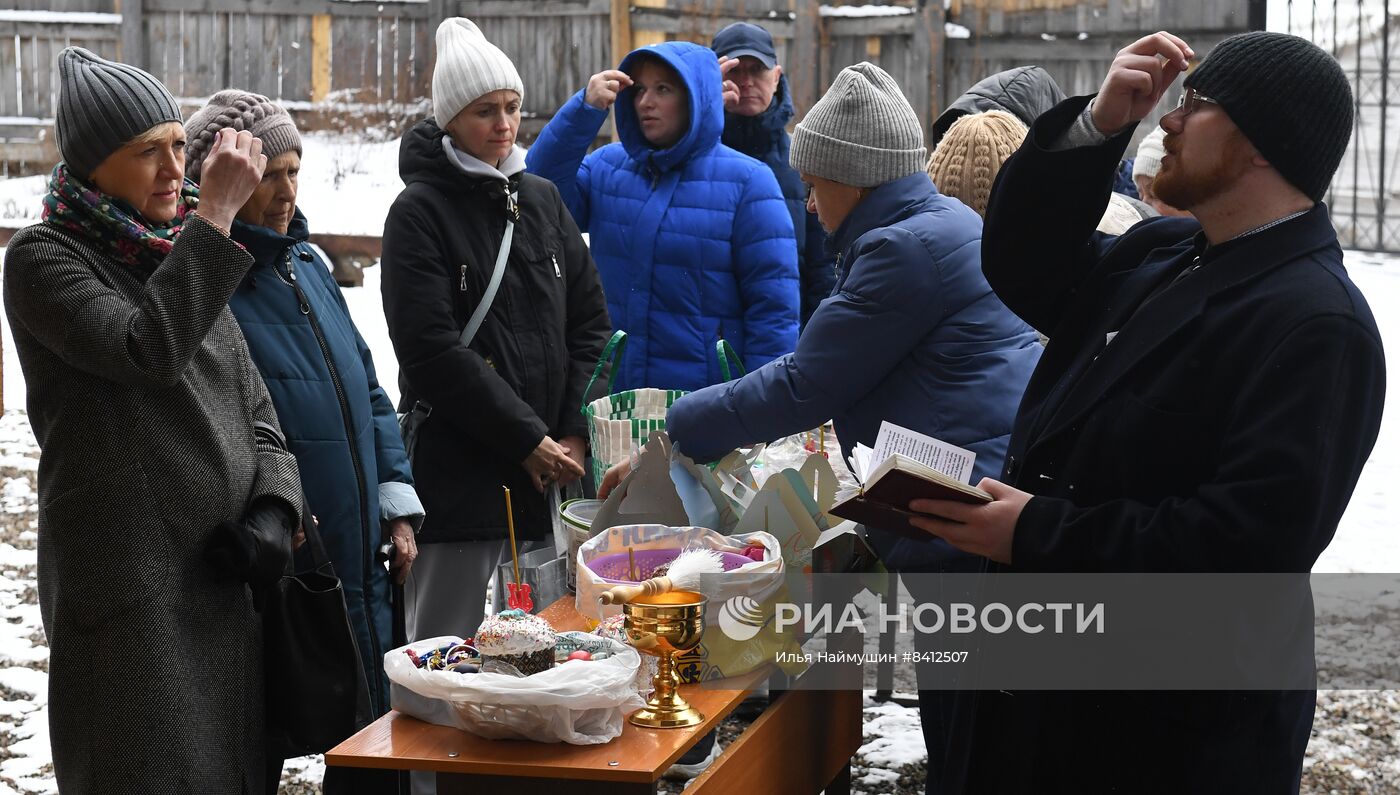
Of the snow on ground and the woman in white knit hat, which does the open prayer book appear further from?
the snow on ground

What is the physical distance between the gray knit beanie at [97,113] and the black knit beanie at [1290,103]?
1.70 metres

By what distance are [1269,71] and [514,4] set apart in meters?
10.6

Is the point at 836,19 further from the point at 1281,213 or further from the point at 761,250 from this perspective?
the point at 1281,213

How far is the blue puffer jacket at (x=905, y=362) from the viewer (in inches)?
107

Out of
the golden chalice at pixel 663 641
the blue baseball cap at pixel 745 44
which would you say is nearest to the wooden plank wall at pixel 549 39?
the blue baseball cap at pixel 745 44

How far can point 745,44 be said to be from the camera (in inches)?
195

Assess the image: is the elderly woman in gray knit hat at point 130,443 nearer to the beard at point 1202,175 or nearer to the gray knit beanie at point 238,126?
the gray knit beanie at point 238,126

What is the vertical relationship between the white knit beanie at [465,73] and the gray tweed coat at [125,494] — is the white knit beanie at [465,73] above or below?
above

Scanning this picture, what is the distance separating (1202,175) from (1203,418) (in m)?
0.34

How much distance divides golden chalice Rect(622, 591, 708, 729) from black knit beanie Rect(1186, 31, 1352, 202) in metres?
1.12

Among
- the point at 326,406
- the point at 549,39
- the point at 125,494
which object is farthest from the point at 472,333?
the point at 549,39

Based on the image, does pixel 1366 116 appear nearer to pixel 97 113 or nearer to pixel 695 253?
pixel 695 253

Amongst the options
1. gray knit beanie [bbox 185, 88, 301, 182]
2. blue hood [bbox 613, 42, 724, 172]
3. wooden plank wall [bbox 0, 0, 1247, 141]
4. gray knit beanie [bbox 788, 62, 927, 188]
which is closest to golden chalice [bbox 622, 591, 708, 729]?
gray knit beanie [bbox 788, 62, 927, 188]

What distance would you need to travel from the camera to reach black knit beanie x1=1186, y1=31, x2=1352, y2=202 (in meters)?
1.86
